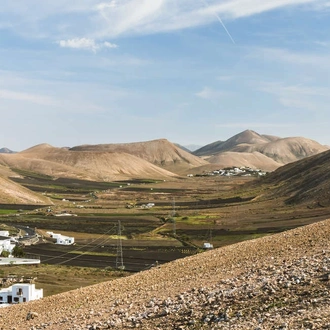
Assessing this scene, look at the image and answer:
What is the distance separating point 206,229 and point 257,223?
9014 millimetres

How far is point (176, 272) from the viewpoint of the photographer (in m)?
22.4

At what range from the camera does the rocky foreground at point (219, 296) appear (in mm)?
13664

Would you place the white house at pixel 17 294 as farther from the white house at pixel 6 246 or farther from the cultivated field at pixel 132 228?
the white house at pixel 6 246

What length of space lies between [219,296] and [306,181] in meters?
118

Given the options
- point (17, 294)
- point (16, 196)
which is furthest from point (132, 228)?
point (17, 294)

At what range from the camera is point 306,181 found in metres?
129

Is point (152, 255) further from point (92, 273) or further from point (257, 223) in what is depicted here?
point (257, 223)

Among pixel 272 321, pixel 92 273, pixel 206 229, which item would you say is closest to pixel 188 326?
pixel 272 321

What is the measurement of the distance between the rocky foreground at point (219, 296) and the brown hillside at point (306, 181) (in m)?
83.0

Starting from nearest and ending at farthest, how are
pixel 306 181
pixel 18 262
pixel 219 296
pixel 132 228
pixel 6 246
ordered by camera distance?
pixel 219 296, pixel 18 262, pixel 6 246, pixel 132 228, pixel 306 181

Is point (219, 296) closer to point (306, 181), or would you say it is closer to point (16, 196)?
point (306, 181)

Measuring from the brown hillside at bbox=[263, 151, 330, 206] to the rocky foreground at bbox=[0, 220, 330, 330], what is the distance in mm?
82967

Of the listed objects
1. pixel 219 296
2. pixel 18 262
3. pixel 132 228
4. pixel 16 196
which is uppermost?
pixel 219 296

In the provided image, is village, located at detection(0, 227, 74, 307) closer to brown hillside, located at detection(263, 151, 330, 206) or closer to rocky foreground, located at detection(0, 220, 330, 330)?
rocky foreground, located at detection(0, 220, 330, 330)
